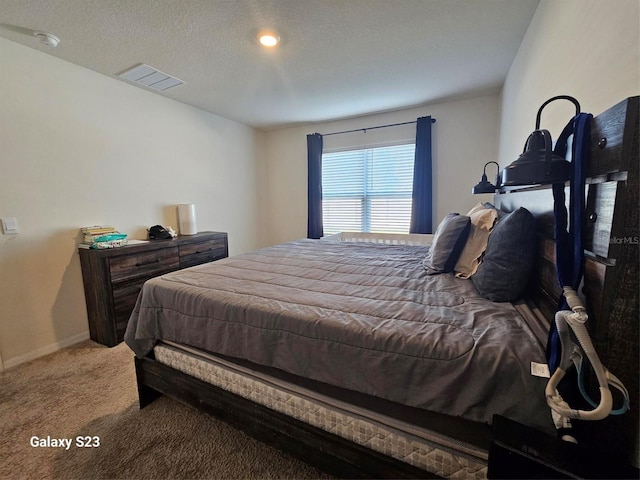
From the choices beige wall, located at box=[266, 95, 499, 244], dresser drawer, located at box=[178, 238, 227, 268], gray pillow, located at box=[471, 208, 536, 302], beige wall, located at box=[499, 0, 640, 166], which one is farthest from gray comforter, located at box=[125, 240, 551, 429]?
beige wall, located at box=[266, 95, 499, 244]

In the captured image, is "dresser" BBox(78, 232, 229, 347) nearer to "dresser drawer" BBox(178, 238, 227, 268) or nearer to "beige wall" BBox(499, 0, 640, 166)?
"dresser drawer" BBox(178, 238, 227, 268)

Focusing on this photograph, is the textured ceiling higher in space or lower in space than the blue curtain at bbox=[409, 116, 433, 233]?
higher

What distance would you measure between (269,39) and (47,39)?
63.6 inches

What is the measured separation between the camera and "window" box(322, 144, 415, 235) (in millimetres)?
3877

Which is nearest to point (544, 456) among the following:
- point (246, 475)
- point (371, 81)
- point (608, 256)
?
point (608, 256)

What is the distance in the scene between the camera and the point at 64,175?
7.84 ft

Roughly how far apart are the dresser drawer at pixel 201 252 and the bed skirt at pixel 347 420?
1.79 metres

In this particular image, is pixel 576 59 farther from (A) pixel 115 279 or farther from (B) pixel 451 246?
(A) pixel 115 279

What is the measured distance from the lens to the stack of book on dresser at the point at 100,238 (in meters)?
2.41

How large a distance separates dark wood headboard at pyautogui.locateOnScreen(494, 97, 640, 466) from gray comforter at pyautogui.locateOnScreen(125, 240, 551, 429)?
6.0 inches

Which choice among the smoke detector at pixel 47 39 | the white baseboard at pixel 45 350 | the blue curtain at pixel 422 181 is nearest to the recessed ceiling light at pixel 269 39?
the smoke detector at pixel 47 39

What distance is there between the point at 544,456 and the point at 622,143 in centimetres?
79

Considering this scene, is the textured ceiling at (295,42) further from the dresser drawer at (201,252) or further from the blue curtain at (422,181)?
the dresser drawer at (201,252)

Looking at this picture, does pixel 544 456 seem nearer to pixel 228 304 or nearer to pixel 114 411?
pixel 228 304
